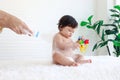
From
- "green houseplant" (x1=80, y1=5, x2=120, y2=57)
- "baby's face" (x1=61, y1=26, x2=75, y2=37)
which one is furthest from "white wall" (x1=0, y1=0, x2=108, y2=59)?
"baby's face" (x1=61, y1=26, x2=75, y2=37)

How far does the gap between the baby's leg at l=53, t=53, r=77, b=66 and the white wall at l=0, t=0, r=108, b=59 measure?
73 cm

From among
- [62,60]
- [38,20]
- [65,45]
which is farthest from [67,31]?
[38,20]

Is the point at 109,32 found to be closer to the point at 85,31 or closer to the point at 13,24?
the point at 85,31

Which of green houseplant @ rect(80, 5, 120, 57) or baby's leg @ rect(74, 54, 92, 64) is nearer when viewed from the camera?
baby's leg @ rect(74, 54, 92, 64)

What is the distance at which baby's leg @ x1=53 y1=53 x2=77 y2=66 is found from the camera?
1.09 metres

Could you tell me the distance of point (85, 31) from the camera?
2354 millimetres

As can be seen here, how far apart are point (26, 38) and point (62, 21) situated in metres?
0.66

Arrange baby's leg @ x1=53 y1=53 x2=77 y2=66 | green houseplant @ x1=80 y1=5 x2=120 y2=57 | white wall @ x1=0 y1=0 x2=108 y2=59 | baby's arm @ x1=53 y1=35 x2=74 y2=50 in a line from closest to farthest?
baby's leg @ x1=53 y1=53 x2=77 y2=66 < baby's arm @ x1=53 y1=35 x2=74 y2=50 < white wall @ x1=0 y1=0 x2=108 y2=59 < green houseplant @ x1=80 y1=5 x2=120 y2=57

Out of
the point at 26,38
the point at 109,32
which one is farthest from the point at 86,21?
the point at 26,38

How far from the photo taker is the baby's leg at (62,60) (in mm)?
1088

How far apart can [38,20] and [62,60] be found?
1.00 meters

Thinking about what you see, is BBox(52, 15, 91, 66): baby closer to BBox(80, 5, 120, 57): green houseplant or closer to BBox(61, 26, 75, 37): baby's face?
BBox(61, 26, 75, 37): baby's face

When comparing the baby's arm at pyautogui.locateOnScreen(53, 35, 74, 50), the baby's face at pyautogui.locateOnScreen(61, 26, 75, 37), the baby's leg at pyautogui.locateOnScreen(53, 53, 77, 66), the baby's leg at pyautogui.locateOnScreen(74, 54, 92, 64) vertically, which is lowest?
the baby's leg at pyautogui.locateOnScreen(74, 54, 92, 64)

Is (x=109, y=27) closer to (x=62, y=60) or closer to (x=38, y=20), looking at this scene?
(x=38, y=20)
